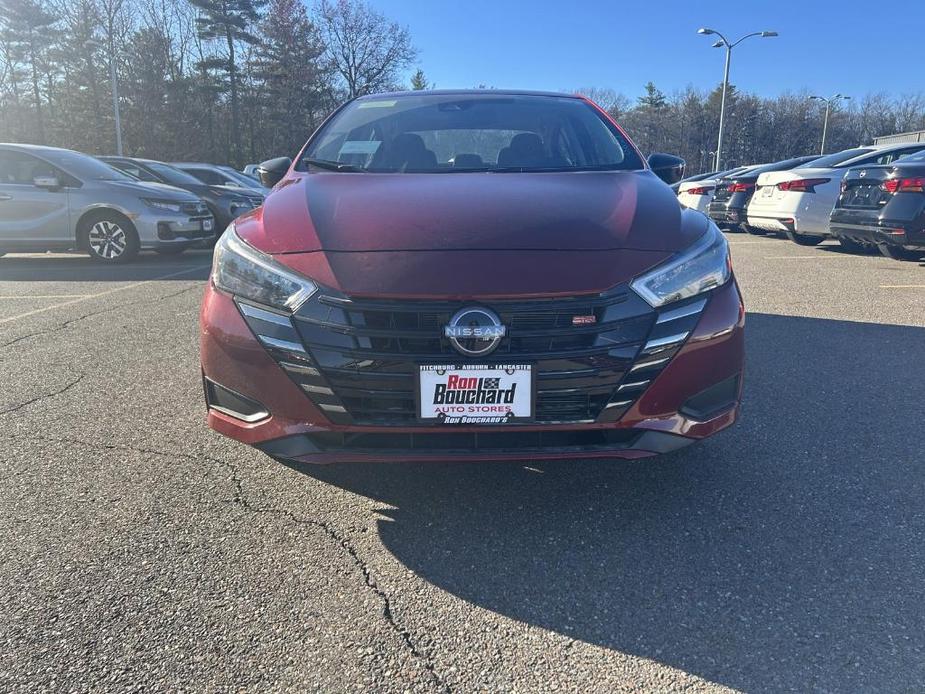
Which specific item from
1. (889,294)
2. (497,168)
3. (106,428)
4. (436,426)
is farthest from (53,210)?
(889,294)

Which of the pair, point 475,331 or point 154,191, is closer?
point 475,331

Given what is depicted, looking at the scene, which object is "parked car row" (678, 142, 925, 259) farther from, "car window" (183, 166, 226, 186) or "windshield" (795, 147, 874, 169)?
"car window" (183, 166, 226, 186)

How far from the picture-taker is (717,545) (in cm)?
211

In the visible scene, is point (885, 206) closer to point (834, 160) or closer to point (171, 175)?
point (834, 160)

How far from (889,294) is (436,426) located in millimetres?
5935

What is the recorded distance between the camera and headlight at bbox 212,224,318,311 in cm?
204

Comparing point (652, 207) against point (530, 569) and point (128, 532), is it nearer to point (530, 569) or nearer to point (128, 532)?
point (530, 569)

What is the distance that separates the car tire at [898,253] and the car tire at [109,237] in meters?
9.65

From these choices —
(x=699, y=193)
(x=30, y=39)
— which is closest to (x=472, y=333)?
(x=699, y=193)

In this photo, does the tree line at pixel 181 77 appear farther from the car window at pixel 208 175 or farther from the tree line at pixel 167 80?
the car window at pixel 208 175

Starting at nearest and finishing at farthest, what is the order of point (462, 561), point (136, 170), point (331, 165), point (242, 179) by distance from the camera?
point (462, 561)
point (331, 165)
point (136, 170)
point (242, 179)

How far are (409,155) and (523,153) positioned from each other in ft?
1.81

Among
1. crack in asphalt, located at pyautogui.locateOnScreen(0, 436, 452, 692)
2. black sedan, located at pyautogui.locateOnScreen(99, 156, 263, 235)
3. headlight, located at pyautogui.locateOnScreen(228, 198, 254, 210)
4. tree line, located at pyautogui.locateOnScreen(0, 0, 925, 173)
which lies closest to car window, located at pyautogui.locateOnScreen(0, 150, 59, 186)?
black sedan, located at pyautogui.locateOnScreen(99, 156, 263, 235)

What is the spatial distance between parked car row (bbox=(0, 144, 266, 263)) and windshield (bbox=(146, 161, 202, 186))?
1.71 m
